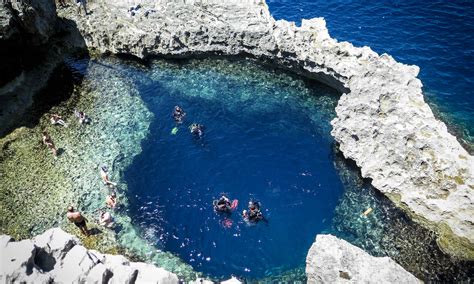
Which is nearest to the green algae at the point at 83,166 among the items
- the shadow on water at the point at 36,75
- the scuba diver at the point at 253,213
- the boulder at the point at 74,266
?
the shadow on water at the point at 36,75

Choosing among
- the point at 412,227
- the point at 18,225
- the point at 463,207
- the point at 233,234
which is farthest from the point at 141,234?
the point at 463,207

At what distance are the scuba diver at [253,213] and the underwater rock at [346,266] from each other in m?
5.94

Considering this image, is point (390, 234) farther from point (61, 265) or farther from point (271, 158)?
point (61, 265)

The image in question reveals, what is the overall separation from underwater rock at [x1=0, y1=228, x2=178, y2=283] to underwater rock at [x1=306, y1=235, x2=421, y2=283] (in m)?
7.75

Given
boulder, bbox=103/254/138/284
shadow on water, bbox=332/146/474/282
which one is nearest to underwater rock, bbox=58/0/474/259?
shadow on water, bbox=332/146/474/282

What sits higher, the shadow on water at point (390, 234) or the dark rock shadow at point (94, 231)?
the shadow on water at point (390, 234)

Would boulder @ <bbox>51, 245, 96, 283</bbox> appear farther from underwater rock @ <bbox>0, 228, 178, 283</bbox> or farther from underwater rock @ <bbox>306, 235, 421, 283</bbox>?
underwater rock @ <bbox>306, 235, 421, 283</bbox>

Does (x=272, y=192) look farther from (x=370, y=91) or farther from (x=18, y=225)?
(x=18, y=225)

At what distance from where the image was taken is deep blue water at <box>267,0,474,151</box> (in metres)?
35.9

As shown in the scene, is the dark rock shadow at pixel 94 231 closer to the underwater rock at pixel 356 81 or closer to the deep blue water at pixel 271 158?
the deep blue water at pixel 271 158

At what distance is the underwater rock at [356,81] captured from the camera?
23891mm

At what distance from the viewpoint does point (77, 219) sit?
2391cm

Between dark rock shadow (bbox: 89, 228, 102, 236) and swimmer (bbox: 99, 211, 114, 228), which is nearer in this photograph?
dark rock shadow (bbox: 89, 228, 102, 236)

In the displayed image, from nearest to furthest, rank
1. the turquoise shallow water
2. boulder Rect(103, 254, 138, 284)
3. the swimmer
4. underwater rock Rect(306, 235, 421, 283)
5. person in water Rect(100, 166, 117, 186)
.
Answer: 1. boulder Rect(103, 254, 138, 284)
2. underwater rock Rect(306, 235, 421, 283)
3. the turquoise shallow water
4. the swimmer
5. person in water Rect(100, 166, 117, 186)
